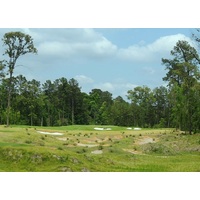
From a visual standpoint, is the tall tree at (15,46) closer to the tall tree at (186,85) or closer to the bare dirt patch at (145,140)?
the bare dirt patch at (145,140)

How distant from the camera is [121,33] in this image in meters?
Result: 12.5

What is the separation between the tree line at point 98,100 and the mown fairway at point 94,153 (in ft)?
14.4

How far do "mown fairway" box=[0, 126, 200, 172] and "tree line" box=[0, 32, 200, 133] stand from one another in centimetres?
438

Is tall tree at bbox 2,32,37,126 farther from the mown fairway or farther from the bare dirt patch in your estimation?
the bare dirt patch

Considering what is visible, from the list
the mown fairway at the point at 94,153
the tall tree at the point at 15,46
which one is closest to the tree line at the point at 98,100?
the tall tree at the point at 15,46

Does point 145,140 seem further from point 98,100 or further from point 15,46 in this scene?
point 98,100

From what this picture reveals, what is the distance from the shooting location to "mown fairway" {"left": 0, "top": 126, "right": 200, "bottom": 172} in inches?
375

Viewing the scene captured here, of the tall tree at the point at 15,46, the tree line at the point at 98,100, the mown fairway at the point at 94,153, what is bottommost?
the mown fairway at the point at 94,153

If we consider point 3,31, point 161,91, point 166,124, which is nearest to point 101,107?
point 166,124

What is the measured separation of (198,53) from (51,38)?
8.28 metres

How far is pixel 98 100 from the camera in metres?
37.5

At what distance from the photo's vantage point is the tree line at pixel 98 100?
1830 cm
